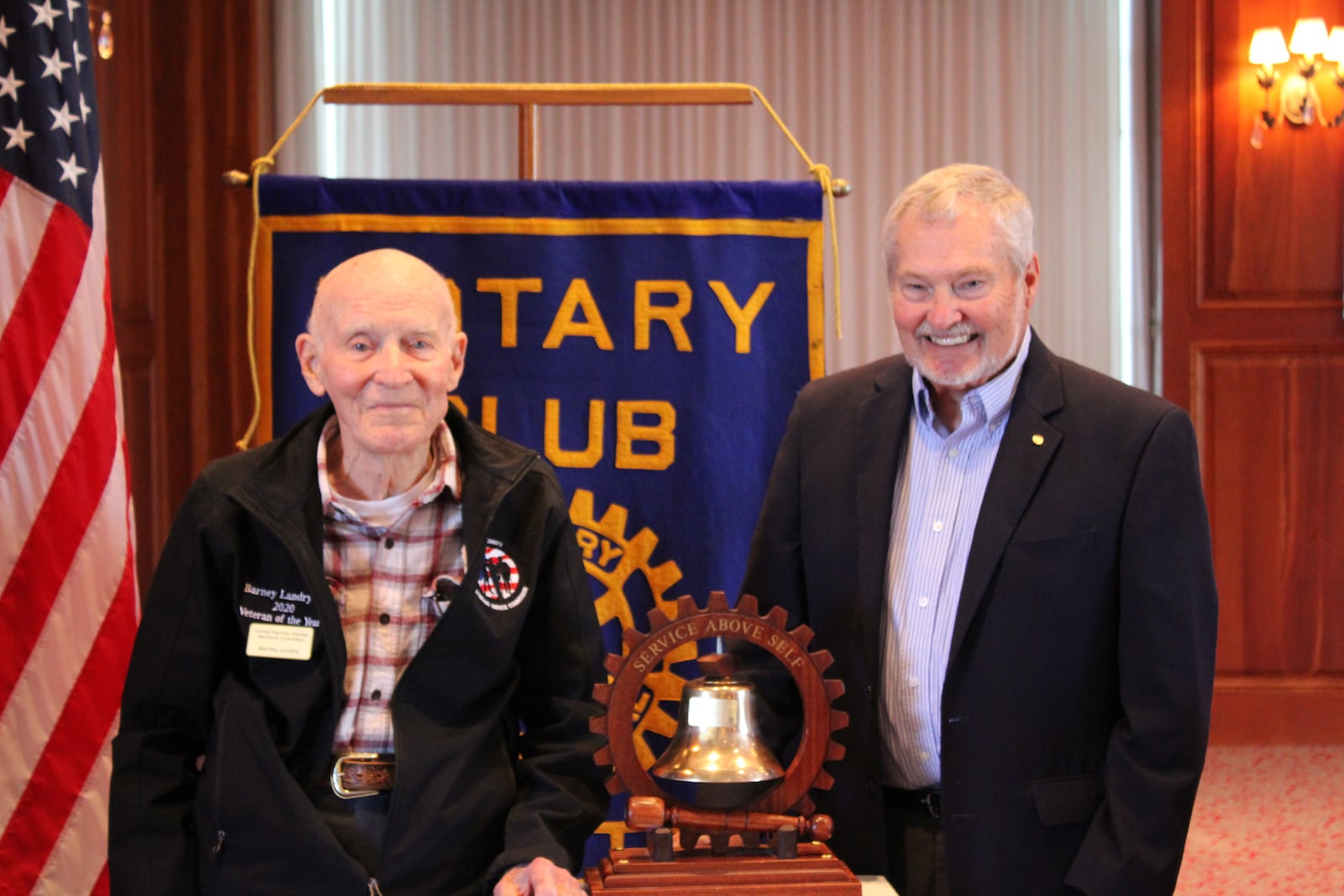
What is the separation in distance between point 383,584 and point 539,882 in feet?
1.41

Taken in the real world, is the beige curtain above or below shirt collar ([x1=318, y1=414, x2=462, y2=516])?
above

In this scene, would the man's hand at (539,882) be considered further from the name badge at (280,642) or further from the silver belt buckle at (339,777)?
the name badge at (280,642)

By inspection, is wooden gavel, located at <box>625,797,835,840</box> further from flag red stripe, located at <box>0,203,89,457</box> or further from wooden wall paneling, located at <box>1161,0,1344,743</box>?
wooden wall paneling, located at <box>1161,0,1344,743</box>

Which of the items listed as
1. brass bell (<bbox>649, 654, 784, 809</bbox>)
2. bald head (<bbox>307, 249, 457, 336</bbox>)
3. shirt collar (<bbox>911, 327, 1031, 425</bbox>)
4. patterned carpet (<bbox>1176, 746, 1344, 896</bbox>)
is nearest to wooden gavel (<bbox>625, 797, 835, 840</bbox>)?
brass bell (<bbox>649, 654, 784, 809</bbox>)

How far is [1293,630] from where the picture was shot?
17.3ft

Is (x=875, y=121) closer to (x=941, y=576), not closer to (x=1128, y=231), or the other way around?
(x=1128, y=231)

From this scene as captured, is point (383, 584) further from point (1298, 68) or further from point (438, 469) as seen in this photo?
point (1298, 68)

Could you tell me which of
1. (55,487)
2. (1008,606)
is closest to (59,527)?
(55,487)

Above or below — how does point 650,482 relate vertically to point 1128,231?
below

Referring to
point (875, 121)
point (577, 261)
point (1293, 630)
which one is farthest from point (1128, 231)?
point (577, 261)

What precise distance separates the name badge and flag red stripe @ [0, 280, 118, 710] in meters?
1.06

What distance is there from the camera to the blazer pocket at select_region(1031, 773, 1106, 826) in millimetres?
1695

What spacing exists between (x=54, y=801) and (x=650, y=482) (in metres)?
1.30

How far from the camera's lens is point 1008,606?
171 cm
